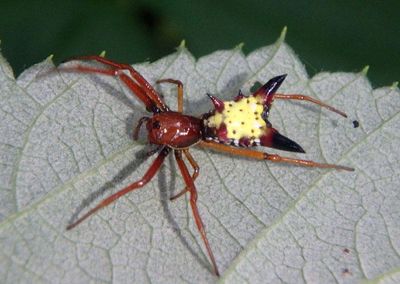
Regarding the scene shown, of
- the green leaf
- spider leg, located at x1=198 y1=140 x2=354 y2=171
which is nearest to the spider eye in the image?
the green leaf

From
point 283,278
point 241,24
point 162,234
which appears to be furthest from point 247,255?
point 241,24

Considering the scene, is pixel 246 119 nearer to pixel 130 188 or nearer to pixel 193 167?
pixel 193 167

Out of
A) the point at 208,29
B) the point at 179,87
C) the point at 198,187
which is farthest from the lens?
the point at 208,29

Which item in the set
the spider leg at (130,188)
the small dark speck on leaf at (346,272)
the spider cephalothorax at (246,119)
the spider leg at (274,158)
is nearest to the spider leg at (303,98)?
the spider cephalothorax at (246,119)

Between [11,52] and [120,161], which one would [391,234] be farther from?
[11,52]

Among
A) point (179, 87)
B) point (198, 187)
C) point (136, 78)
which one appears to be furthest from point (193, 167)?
point (136, 78)

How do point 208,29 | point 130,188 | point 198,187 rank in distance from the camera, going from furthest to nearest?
point 208,29
point 198,187
point 130,188
